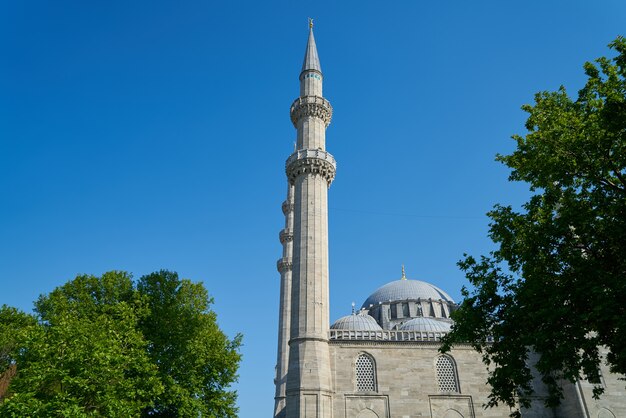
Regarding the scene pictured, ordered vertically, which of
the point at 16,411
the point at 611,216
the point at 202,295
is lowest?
the point at 16,411

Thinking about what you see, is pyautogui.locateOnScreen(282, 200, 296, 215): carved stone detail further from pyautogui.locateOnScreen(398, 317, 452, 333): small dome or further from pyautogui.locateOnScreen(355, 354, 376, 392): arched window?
pyautogui.locateOnScreen(355, 354, 376, 392): arched window

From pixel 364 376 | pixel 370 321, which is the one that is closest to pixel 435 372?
pixel 364 376

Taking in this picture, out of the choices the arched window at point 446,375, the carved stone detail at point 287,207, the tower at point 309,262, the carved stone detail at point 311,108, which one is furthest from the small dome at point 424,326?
the carved stone detail at point 287,207

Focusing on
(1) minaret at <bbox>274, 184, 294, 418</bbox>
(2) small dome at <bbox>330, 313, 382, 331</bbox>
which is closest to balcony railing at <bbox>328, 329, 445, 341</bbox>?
(2) small dome at <bbox>330, 313, 382, 331</bbox>

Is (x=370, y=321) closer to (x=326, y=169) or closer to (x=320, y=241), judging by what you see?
(x=320, y=241)

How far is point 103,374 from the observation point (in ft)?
53.8

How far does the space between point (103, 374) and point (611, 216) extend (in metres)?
16.3

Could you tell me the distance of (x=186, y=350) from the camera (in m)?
21.7

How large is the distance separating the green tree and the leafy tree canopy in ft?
0.15

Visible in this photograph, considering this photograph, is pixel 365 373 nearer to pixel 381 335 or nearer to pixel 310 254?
pixel 381 335

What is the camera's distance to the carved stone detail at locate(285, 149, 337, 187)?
102ft

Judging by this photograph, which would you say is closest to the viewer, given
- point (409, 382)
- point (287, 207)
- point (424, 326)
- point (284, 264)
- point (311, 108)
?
point (409, 382)

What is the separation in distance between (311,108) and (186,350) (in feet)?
62.1

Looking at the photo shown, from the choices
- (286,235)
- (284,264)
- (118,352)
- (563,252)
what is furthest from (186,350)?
(286,235)
